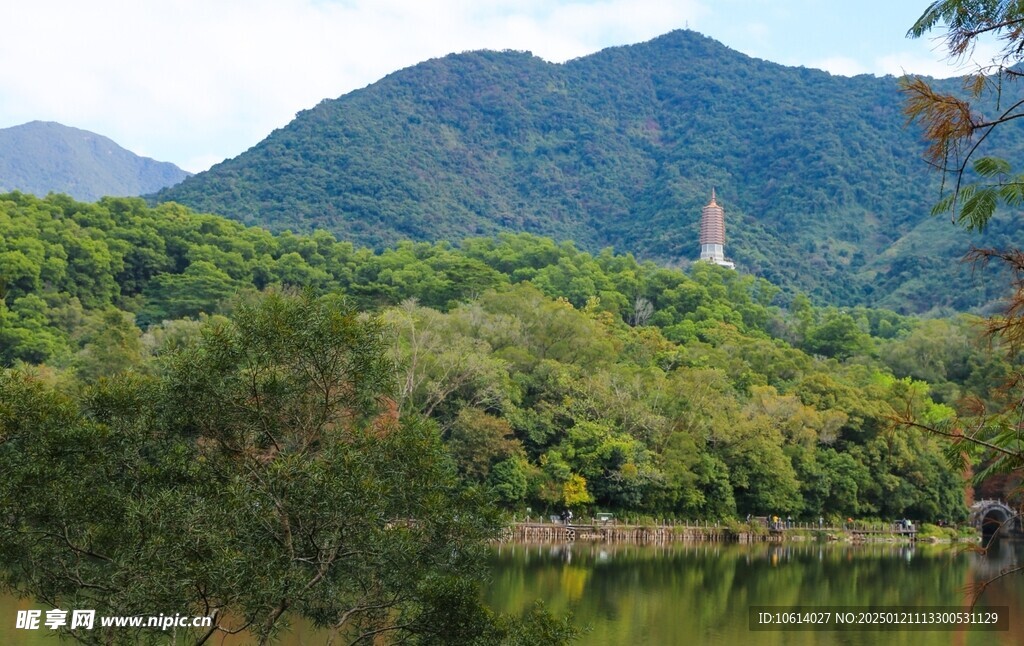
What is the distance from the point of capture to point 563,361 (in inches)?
1619

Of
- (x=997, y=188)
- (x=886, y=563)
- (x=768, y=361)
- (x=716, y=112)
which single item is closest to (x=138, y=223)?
(x=768, y=361)

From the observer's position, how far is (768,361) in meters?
49.6

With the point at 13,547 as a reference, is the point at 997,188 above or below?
above

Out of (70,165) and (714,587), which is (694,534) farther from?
(70,165)

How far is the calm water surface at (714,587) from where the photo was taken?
1825 cm

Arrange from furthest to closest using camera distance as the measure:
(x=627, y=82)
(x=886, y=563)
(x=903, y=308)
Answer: (x=627, y=82) → (x=903, y=308) → (x=886, y=563)

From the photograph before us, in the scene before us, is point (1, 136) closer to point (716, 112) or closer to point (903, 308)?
point (716, 112)

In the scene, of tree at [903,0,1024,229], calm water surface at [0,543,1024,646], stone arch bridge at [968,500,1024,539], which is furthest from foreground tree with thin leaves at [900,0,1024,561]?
stone arch bridge at [968,500,1024,539]

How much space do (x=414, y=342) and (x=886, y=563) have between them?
54.4 feet

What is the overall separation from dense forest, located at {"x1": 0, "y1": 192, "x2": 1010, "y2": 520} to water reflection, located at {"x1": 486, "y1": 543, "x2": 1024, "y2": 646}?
9.72 ft

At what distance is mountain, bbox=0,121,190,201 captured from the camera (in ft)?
531

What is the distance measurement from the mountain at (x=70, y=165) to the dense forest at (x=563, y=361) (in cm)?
11043

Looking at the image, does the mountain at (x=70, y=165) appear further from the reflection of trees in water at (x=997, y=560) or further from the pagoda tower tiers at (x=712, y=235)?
the reflection of trees in water at (x=997, y=560)

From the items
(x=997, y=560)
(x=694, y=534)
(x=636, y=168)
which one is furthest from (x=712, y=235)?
(x=997, y=560)
